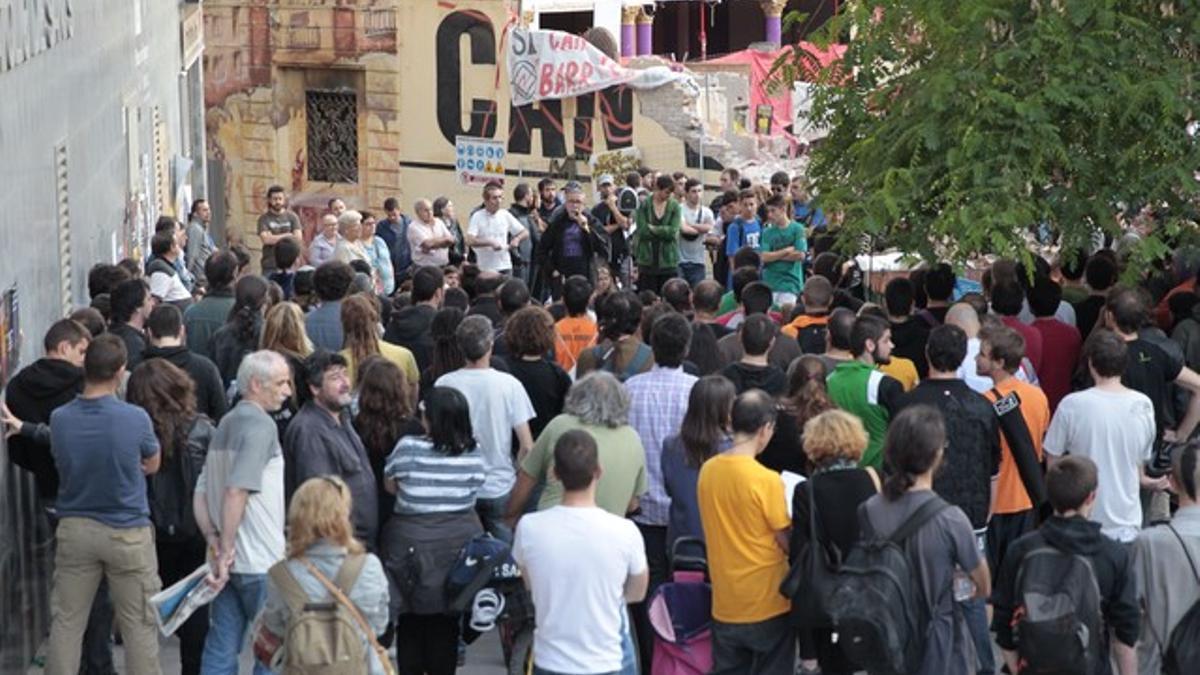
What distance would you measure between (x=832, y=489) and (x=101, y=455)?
3.27 metres

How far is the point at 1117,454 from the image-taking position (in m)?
10.6

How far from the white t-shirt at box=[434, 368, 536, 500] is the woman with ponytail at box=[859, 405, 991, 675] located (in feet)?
7.41

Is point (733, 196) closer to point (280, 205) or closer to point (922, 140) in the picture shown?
point (280, 205)

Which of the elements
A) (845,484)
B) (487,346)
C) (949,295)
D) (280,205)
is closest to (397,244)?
(280,205)

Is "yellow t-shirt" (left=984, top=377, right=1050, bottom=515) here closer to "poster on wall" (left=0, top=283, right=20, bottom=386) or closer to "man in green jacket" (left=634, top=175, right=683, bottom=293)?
"poster on wall" (left=0, top=283, right=20, bottom=386)

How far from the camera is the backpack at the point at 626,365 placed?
38.5ft

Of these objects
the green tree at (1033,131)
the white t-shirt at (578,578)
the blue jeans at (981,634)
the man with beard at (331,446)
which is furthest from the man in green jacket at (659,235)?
the white t-shirt at (578,578)

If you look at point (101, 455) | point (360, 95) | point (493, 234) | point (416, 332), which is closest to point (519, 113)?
point (360, 95)

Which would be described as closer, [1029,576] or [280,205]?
[1029,576]

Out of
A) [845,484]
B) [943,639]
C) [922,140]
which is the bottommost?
[943,639]

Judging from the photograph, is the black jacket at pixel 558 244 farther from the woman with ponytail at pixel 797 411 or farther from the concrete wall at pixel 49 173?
the woman with ponytail at pixel 797 411

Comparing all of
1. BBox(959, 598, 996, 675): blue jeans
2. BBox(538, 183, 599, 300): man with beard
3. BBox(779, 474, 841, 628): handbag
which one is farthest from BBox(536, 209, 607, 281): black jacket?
BBox(779, 474, 841, 628): handbag

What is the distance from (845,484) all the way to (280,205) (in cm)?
1195

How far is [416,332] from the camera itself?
43.2ft
